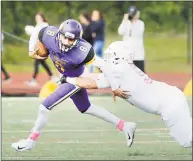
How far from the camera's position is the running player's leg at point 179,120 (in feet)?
21.9

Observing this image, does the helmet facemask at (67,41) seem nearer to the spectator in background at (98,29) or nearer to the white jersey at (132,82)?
the white jersey at (132,82)

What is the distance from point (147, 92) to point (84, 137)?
2543 millimetres

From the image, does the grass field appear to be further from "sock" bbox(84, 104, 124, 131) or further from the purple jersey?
the purple jersey

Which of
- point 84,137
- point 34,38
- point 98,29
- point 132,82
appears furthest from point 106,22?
point 132,82

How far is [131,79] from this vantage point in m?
6.71

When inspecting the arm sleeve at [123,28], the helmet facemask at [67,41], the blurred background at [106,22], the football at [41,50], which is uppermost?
the helmet facemask at [67,41]

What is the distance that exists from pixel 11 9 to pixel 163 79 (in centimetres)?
433

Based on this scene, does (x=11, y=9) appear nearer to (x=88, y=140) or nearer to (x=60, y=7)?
(x=60, y=7)

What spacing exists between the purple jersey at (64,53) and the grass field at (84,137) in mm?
976

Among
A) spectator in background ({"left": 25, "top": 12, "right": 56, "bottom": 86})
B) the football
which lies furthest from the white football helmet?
spectator in background ({"left": 25, "top": 12, "right": 56, "bottom": 86})

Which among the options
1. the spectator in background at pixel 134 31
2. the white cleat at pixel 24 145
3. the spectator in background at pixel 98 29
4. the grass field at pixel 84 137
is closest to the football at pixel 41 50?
the white cleat at pixel 24 145

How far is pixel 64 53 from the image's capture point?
7.45 metres

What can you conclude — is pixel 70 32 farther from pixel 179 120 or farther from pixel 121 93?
pixel 179 120

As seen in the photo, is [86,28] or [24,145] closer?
[24,145]
